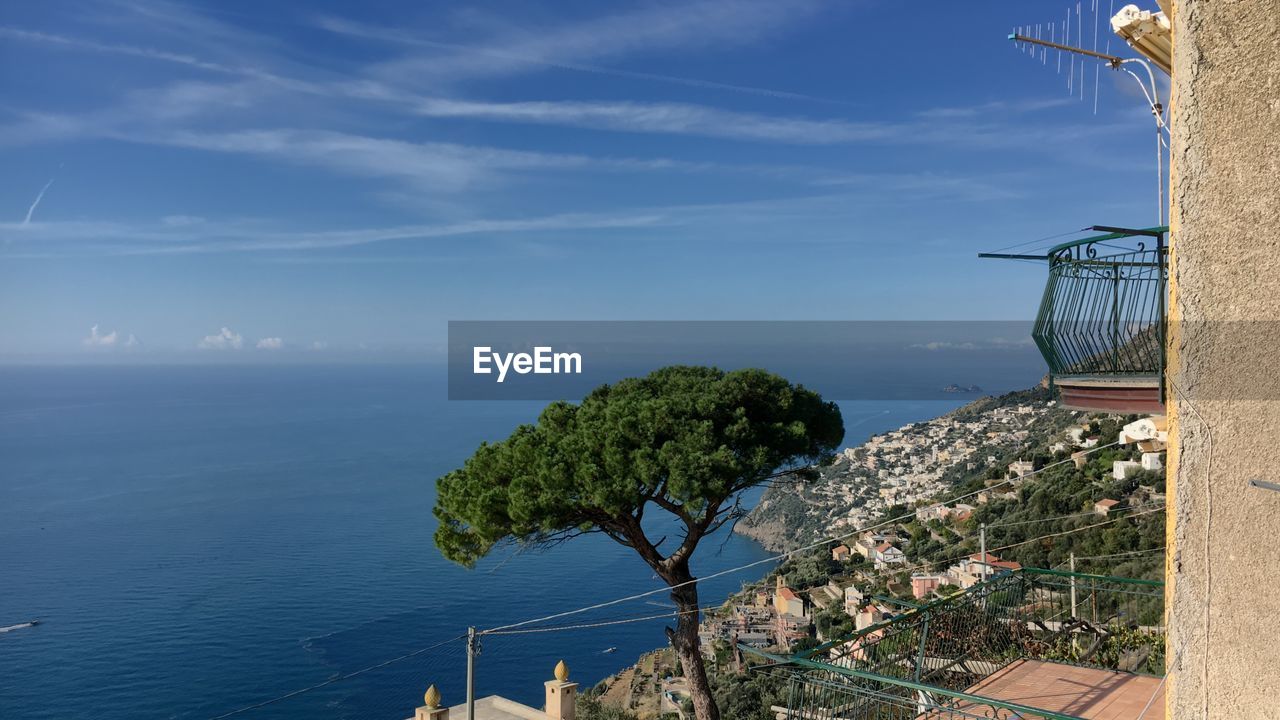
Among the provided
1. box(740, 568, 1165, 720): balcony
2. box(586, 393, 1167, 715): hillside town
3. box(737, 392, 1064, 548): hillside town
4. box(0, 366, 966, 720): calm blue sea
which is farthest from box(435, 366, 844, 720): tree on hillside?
box(737, 392, 1064, 548): hillside town

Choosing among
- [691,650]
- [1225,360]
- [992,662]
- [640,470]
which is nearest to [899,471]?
[691,650]

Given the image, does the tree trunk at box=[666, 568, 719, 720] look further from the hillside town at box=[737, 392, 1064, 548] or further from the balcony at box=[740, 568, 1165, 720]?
the hillside town at box=[737, 392, 1064, 548]

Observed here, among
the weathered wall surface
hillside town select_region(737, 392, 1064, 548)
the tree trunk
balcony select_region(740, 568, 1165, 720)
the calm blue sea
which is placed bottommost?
the calm blue sea

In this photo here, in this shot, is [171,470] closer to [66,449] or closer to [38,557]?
[66,449]

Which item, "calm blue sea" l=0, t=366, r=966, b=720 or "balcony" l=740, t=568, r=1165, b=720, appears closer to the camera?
"balcony" l=740, t=568, r=1165, b=720

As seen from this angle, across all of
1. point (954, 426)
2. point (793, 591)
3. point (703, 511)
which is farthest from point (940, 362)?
point (703, 511)

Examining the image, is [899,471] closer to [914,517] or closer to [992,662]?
[914,517]
